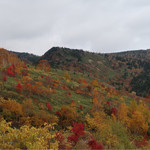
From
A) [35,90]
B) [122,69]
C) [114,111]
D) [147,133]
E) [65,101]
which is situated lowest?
[147,133]

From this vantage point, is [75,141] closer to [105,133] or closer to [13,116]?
[105,133]

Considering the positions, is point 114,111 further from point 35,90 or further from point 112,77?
point 112,77

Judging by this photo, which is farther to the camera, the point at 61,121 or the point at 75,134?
the point at 61,121

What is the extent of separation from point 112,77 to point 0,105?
14440 centimetres

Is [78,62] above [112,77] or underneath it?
above

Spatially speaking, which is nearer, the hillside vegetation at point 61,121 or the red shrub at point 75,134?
the hillside vegetation at point 61,121

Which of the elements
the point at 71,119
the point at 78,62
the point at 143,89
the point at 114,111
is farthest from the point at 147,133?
the point at 78,62

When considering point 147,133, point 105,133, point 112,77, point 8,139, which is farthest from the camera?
point 112,77

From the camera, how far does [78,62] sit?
167 metres

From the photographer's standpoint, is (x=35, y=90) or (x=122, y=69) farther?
(x=122, y=69)

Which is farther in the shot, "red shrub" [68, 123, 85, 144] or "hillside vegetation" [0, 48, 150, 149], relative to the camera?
"red shrub" [68, 123, 85, 144]

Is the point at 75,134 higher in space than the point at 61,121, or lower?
higher

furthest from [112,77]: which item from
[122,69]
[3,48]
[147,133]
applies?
[147,133]

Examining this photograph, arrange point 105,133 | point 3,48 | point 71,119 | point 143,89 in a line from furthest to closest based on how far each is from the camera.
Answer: point 143,89, point 3,48, point 71,119, point 105,133
